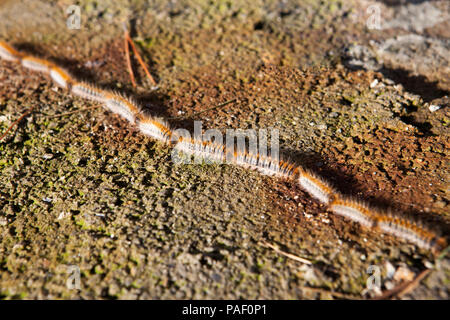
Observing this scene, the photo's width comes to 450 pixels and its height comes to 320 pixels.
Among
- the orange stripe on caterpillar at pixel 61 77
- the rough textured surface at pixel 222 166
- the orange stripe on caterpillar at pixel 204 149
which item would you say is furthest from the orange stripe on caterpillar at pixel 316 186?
the orange stripe on caterpillar at pixel 61 77

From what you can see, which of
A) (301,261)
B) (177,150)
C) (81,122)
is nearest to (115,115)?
(81,122)

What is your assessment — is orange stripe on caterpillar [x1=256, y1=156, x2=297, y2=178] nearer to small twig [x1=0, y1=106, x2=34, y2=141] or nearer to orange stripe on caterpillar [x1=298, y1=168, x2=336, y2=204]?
orange stripe on caterpillar [x1=298, y1=168, x2=336, y2=204]

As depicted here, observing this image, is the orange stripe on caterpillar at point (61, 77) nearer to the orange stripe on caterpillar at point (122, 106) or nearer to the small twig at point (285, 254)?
the orange stripe on caterpillar at point (122, 106)

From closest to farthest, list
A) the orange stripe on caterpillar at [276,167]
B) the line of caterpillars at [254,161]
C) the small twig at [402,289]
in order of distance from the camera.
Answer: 1. the small twig at [402,289]
2. the line of caterpillars at [254,161]
3. the orange stripe on caterpillar at [276,167]

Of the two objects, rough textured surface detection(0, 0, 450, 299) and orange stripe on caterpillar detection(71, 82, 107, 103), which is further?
orange stripe on caterpillar detection(71, 82, 107, 103)

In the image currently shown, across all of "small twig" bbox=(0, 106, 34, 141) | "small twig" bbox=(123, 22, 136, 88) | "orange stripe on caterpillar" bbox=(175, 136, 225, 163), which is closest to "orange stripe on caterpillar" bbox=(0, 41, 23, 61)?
"small twig" bbox=(0, 106, 34, 141)

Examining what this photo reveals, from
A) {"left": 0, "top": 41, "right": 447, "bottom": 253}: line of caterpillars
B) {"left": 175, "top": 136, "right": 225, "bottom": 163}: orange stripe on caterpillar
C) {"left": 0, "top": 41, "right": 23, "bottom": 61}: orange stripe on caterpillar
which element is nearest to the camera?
{"left": 0, "top": 41, "right": 447, "bottom": 253}: line of caterpillars
